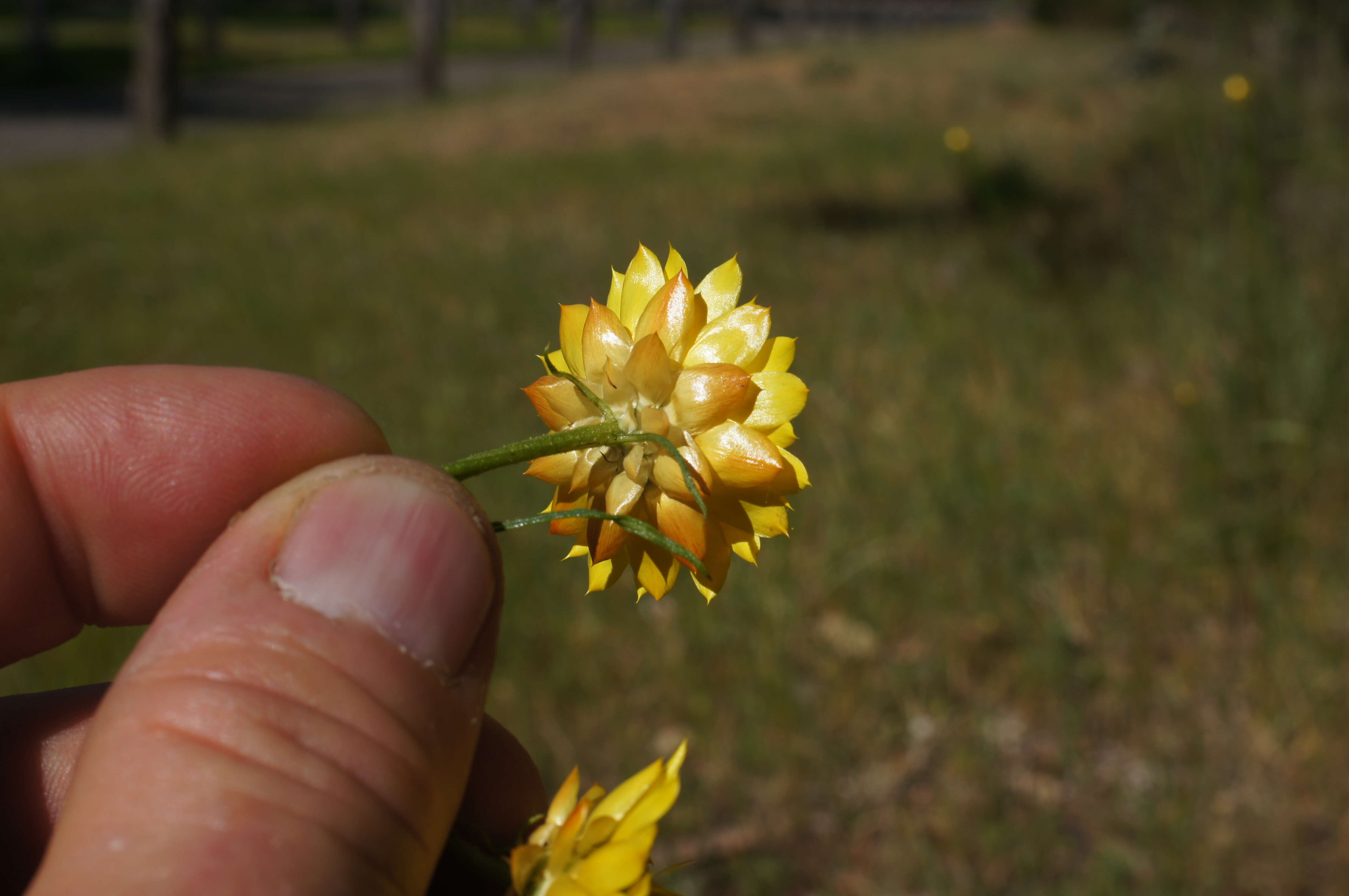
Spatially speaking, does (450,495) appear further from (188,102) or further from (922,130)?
(188,102)

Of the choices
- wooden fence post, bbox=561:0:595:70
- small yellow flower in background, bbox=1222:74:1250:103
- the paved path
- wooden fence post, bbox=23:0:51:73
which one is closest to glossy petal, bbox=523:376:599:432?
small yellow flower in background, bbox=1222:74:1250:103

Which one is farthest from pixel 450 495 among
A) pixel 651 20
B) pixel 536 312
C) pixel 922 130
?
pixel 651 20

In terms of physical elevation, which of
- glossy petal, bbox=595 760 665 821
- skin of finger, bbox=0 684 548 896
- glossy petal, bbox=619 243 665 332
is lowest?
skin of finger, bbox=0 684 548 896

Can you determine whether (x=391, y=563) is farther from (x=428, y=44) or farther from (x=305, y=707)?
(x=428, y=44)

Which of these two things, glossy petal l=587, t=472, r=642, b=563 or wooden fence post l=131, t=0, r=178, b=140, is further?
wooden fence post l=131, t=0, r=178, b=140

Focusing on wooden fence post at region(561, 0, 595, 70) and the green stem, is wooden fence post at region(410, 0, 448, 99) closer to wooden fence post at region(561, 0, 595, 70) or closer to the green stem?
wooden fence post at region(561, 0, 595, 70)
